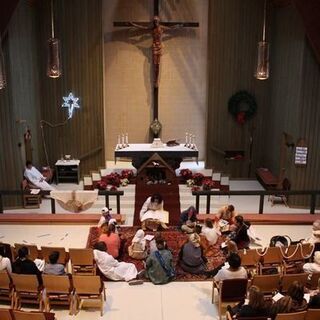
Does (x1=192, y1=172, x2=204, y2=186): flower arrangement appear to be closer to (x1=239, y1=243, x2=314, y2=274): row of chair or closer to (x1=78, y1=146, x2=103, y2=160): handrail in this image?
(x1=78, y1=146, x2=103, y2=160): handrail

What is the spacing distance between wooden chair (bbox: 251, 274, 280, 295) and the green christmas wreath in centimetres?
864

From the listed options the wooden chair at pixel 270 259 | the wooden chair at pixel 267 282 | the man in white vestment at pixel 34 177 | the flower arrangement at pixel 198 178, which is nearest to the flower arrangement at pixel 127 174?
the flower arrangement at pixel 198 178

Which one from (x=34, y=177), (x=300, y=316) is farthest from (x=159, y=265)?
(x=34, y=177)

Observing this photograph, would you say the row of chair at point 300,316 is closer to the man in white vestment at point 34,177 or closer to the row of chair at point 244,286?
the row of chair at point 244,286

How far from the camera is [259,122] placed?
15.7 metres

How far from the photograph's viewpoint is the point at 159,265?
8547 mm

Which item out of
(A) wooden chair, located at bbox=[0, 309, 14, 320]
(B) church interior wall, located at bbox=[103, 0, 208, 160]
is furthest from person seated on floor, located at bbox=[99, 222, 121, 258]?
(B) church interior wall, located at bbox=[103, 0, 208, 160]

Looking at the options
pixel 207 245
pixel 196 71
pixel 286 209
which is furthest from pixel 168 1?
pixel 207 245

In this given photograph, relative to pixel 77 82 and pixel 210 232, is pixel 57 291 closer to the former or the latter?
pixel 210 232

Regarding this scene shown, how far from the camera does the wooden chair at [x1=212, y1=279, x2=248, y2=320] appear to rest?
23.9 ft

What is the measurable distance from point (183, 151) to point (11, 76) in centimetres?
496

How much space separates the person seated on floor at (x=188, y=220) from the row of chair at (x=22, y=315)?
14.2ft

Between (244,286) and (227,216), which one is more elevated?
(227,216)

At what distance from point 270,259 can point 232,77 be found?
824 centimetres
